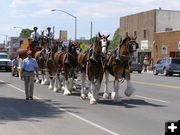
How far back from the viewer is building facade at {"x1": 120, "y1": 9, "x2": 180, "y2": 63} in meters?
81.6

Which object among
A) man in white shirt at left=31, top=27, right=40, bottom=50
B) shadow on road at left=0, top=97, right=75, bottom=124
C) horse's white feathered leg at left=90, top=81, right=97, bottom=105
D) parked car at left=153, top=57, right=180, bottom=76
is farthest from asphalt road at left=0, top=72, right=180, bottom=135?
parked car at left=153, top=57, right=180, bottom=76

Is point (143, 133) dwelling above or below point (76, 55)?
below

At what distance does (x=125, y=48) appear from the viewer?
1681 cm

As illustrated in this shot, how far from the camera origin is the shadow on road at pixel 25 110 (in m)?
12.5

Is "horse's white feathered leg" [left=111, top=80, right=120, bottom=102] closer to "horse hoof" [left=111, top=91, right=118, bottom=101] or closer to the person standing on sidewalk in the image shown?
"horse hoof" [left=111, top=91, right=118, bottom=101]

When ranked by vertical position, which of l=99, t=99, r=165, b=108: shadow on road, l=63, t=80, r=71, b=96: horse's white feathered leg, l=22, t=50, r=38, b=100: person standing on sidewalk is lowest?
l=99, t=99, r=165, b=108: shadow on road

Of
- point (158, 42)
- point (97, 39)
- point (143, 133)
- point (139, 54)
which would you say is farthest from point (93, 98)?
point (139, 54)

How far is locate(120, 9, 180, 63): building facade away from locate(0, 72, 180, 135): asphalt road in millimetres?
62904

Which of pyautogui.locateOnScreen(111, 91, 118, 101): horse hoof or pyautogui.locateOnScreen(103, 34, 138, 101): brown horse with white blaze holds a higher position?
pyautogui.locateOnScreen(103, 34, 138, 101): brown horse with white blaze

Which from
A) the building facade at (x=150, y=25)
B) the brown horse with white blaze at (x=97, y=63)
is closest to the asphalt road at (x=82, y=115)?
the brown horse with white blaze at (x=97, y=63)

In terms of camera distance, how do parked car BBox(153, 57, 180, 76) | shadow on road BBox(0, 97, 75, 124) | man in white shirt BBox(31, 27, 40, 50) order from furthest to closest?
parked car BBox(153, 57, 180, 76) → man in white shirt BBox(31, 27, 40, 50) → shadow on road BBox(0, 97, 75, 124)

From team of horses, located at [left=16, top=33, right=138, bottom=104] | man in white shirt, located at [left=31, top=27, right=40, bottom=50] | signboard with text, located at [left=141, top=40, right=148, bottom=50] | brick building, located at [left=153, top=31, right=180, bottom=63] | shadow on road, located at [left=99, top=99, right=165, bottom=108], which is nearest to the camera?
shadow on road, located at [left=99, top=99, right=165, bottom=108]

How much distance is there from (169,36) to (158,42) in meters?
4.84

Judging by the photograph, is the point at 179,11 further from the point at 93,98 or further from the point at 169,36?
the point at 93,98
